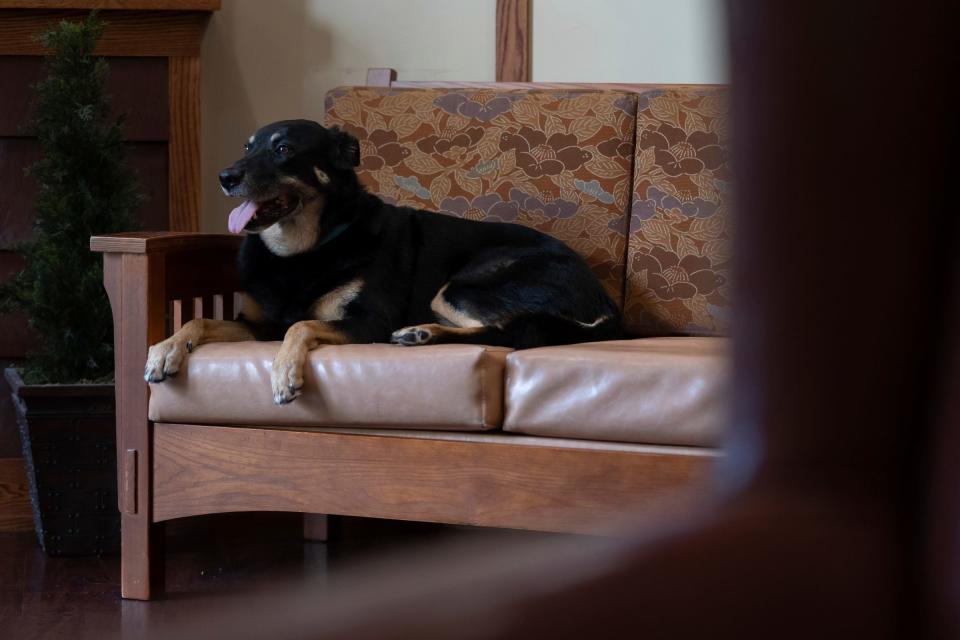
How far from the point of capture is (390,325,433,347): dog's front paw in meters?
2.02

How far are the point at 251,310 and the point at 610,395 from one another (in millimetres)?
897

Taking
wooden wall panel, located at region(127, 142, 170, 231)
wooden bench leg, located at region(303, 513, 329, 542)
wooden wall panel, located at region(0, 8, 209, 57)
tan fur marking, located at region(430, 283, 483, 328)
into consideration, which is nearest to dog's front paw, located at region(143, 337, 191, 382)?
tan fur marking, located at region(430, 283, 483, 328)

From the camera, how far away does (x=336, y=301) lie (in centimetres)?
225

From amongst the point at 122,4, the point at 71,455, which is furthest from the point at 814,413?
the point at 122,4

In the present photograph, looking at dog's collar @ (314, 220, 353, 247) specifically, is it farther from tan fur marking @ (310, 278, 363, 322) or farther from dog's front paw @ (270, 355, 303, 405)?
dog's front paw @ (270, 355, 303, 405)

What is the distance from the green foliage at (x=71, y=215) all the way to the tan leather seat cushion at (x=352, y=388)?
493 millimetres

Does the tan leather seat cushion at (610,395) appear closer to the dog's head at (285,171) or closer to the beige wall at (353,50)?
the dog's head at (285,171)

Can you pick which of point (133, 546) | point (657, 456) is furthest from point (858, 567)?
point (133, 546)

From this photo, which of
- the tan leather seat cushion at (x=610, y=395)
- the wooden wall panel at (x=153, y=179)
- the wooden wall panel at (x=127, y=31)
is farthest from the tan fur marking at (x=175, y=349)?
the wooden wall panel at (x=127, y=31)

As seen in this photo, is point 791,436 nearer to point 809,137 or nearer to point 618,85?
point 809,137

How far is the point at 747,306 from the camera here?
0.10 metres

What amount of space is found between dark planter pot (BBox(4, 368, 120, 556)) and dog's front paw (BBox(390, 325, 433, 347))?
716 mm

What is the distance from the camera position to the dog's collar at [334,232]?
2.35 meters

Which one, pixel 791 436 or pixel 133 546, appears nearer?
pixel 791 436
